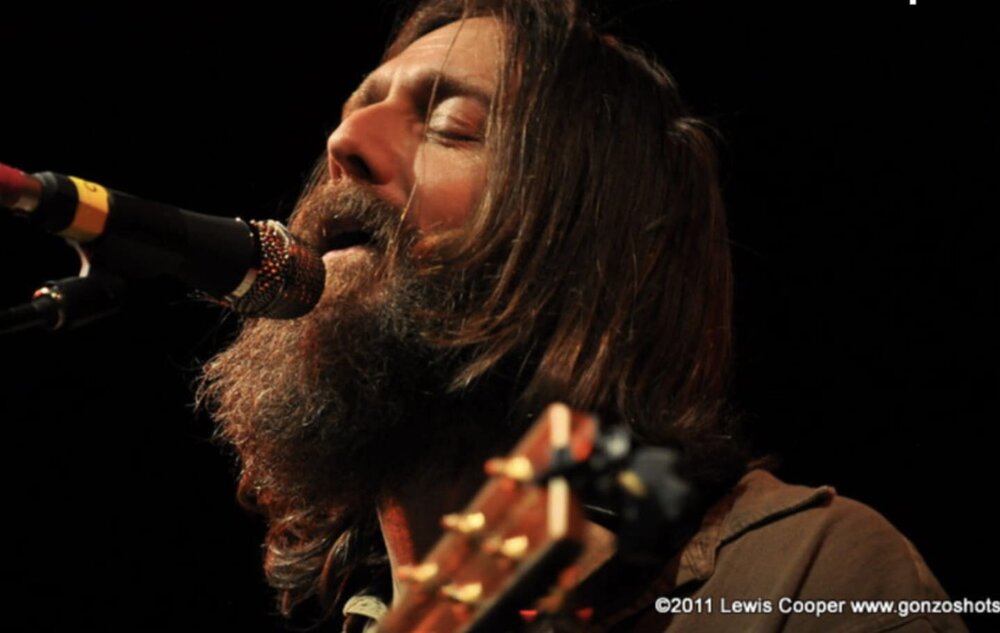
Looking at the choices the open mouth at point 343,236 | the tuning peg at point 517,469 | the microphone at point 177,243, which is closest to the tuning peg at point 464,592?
the tuning peg at point 517,469

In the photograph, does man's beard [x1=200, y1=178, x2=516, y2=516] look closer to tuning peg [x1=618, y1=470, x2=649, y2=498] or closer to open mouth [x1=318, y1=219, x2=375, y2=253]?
open mouth [x1=318, y1=219, x2=375, y2=253]

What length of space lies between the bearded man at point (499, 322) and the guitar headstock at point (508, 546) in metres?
0.60

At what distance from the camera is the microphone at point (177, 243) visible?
49.1 inches

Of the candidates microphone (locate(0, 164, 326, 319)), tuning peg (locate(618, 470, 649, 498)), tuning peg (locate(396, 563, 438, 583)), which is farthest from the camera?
microphone (locate(0, 164, 326, 319))

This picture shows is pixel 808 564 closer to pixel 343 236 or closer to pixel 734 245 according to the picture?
pixel 343 236

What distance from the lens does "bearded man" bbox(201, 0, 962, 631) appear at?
1.83 m

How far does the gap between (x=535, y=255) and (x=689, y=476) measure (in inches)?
16.7

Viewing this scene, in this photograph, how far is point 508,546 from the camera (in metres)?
0.98

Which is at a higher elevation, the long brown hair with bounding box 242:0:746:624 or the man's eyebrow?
the man's eyebrow

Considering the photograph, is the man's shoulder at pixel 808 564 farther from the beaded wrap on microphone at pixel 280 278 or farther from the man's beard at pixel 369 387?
the beaded wrap on microphone at pixel 280 278

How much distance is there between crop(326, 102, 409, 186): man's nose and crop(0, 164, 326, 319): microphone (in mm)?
361

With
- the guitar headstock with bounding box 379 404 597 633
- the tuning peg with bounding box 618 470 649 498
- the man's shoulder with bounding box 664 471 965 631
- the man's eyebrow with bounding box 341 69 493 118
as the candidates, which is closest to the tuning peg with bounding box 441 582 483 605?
the guitar headstock with bounding box 379 404 597 633

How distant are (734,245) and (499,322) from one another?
855 mm

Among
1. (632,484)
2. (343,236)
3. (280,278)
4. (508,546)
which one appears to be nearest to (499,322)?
(343,236)
